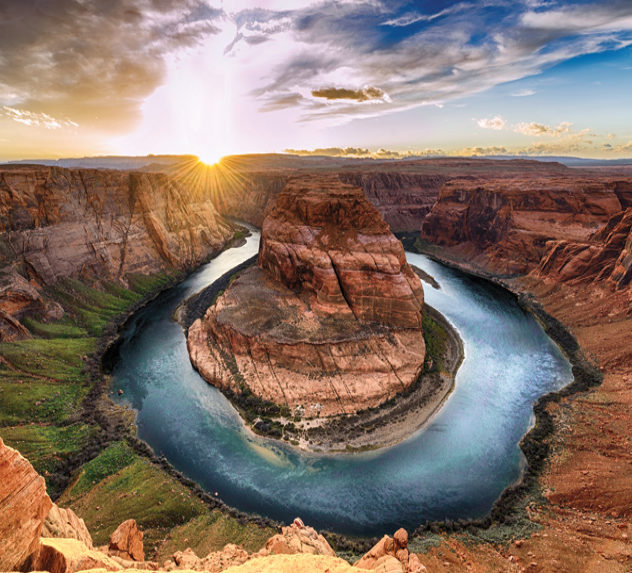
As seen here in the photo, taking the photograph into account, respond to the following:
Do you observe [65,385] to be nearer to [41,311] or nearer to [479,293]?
[41,311]

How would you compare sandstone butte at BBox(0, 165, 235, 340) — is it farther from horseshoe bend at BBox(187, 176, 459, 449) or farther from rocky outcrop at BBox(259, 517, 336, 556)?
rocky outcrop at BBox(259, 517, 336, 556)

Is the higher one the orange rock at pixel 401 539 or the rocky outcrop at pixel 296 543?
the orange rock at pixel 401 539

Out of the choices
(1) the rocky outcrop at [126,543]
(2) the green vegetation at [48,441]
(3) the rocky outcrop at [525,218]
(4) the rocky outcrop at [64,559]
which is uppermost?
(3) the rocky outcrop at [525,218]

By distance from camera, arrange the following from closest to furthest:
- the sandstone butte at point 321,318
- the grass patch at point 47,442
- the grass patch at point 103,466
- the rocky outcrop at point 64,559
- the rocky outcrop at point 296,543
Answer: the rocky outcrop at point 64,559, the rocky outcrop at point 296,543, the grass patch at point 103,466, the grass patch at point 47,442, the sandstone butte at point 321,318

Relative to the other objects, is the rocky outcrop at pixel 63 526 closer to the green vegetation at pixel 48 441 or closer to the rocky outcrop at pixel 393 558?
the rocky outcrop at pixel 393 558

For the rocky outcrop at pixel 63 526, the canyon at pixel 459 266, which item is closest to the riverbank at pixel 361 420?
the canyon at pixel 459 266

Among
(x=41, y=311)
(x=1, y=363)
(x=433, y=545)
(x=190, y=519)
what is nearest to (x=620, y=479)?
(x=433, y=545)
